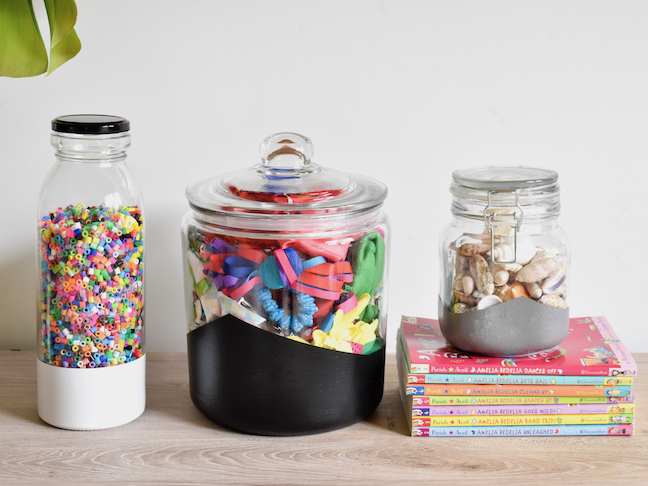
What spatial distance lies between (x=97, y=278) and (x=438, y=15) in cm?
64

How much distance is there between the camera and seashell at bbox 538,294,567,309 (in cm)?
83

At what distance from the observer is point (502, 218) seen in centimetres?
84

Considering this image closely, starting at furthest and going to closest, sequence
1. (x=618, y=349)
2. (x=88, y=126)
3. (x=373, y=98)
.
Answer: (x=373, y=98) → (x=618, y=349) → (x=88, y=126)

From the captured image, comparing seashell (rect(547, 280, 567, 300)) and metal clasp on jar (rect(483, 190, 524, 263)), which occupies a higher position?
metal clasp on jar (rect(483, 190, 524, 263))

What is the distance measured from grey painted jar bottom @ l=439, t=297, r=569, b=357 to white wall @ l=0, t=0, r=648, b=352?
27 cm

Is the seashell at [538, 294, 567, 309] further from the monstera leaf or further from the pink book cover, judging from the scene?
the monstera leaf

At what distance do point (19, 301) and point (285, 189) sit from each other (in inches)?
23.3

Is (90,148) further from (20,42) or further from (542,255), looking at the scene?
(542,255)

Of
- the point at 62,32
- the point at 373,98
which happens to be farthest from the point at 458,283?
the point at 62,32

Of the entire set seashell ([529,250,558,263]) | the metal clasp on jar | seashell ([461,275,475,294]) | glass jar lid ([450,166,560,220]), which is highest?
glass jar lid ([450,166,560,220])

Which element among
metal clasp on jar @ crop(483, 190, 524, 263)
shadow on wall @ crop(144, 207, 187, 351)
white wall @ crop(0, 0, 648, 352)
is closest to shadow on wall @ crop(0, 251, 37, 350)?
white wall @ crop(0, 0, 648, 352)

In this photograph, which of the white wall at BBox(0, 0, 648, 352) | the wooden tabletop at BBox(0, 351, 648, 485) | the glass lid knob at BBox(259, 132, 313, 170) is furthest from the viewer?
the white wall at BBox(0, 0, 648, 352)

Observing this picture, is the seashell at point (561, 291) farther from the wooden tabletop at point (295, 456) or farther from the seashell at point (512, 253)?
the wooden tabletop at point (295, 456)

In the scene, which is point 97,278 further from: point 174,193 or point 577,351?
point 577,351
